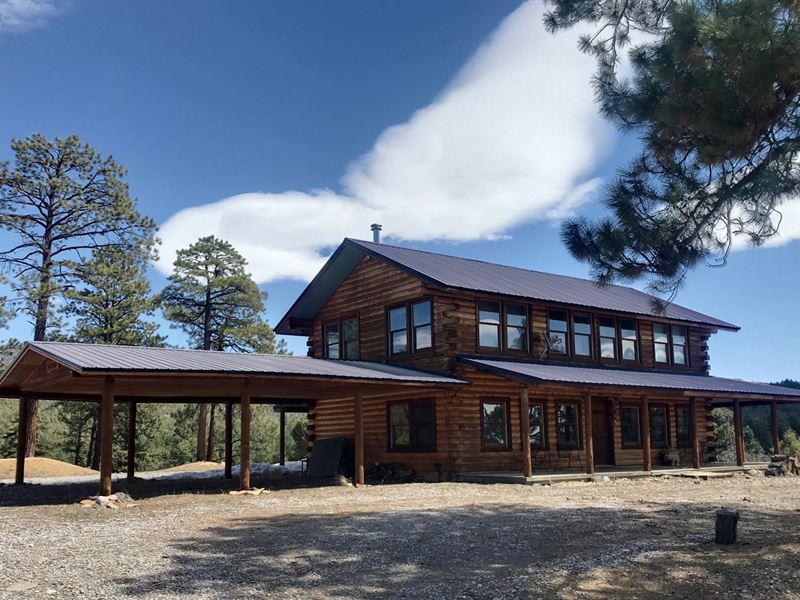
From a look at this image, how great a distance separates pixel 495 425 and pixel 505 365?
1901mm

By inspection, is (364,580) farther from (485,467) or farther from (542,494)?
(485,467)

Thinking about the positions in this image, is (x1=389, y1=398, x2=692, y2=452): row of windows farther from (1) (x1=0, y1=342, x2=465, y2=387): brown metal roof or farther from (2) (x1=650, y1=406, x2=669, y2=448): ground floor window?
(1) (x1=0, y1=342, x2=465, y2=387): brown metal roof

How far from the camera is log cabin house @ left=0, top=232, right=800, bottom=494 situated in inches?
679

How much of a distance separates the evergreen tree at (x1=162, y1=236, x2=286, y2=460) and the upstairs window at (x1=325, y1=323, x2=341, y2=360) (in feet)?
40.7

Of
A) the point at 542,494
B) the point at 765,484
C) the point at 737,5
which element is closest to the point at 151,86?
the point at 542,494

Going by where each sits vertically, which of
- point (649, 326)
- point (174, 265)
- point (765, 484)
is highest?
point (174, 265)

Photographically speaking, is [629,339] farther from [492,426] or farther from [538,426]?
[492,426]

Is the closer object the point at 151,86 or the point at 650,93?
the point at 650,93

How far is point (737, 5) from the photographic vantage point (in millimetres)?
8453

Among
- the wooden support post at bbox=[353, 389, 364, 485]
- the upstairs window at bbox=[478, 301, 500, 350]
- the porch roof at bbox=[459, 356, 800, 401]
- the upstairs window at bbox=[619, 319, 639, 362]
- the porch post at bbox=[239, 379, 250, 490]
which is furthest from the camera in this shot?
the upstairs window at bbox=[619, 319, 639, 362]

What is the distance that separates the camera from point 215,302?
36.8 m

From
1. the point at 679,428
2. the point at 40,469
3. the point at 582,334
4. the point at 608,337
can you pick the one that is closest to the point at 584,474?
the point at 582,334

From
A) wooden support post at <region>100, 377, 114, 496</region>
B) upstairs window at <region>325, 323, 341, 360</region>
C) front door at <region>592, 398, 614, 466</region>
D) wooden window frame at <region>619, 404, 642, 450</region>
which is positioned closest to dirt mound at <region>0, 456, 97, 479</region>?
upstairs window at <region>325, 323, 341, 360</region>

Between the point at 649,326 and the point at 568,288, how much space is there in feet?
10.2
